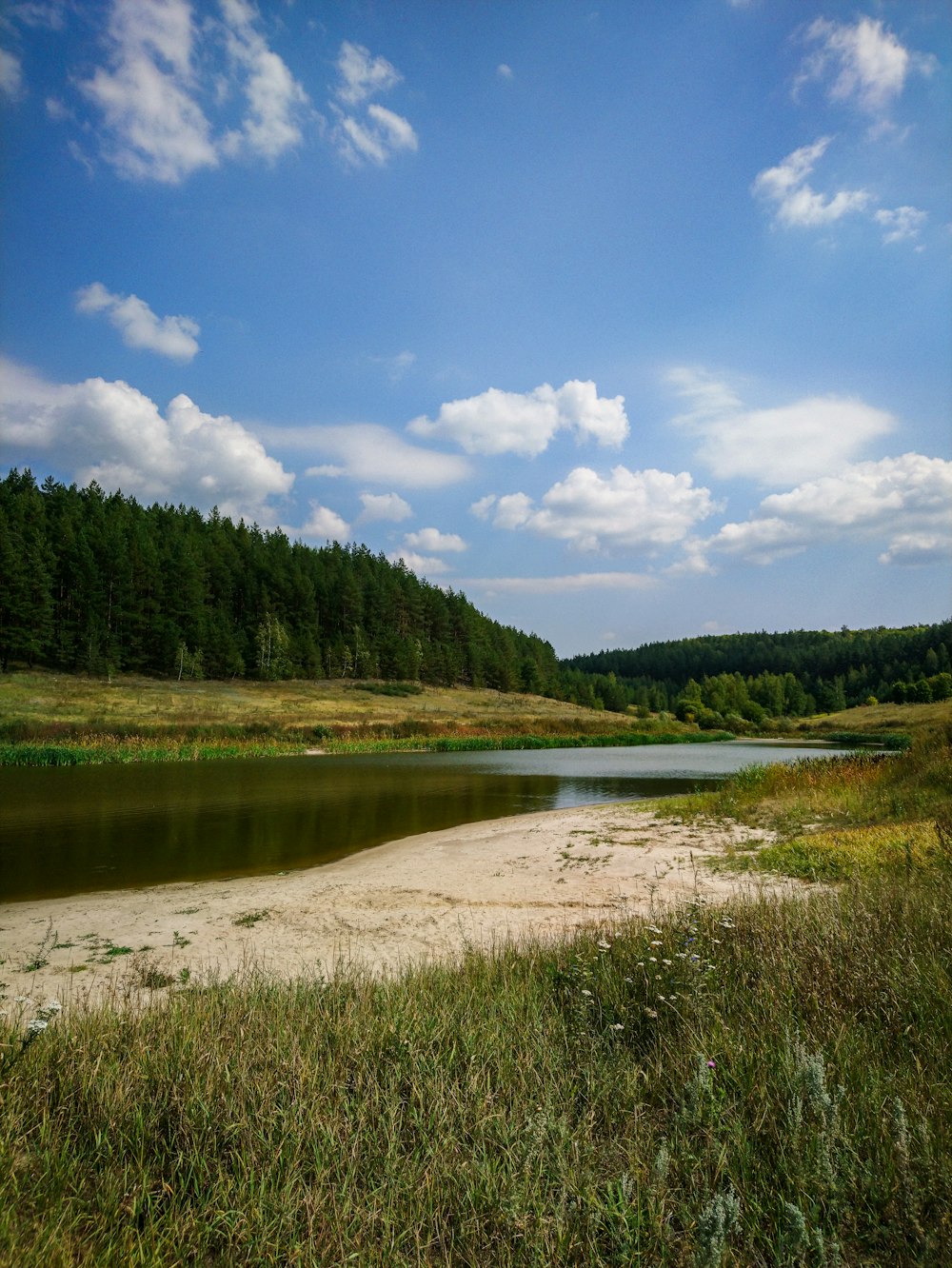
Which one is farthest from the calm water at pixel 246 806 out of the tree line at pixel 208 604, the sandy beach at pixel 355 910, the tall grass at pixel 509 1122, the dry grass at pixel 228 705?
the tree line at pixel 208 604

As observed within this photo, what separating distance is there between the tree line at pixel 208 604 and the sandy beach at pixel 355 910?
209 feet

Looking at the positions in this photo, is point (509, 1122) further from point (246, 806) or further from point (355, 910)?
point (246, 806)

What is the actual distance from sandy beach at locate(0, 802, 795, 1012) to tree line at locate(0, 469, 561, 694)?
63.6m

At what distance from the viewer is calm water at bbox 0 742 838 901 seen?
14.7m

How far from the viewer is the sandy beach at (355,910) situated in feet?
24.8

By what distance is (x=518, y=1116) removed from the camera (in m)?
3.17

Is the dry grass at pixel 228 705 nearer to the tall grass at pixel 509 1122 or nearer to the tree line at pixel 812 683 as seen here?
the tall grass at pixel 509 1122

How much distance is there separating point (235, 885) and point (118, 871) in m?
3.35

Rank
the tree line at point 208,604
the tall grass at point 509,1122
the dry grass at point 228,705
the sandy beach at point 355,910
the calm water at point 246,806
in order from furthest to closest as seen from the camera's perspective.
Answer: the tree line at point 208,604 → the dry grass at point 228,705 → the calm water at point 246,806 → the sandy beach at point 355,910 → the tall grass at point 509,1122

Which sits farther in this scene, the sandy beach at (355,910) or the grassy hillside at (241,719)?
the grassy hillside at (241,719)

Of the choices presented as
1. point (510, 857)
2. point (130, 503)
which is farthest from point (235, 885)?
point (130, 503)

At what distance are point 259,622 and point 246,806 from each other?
226 ft

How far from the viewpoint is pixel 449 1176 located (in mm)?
2715

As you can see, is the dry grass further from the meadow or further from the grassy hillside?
the meadow
